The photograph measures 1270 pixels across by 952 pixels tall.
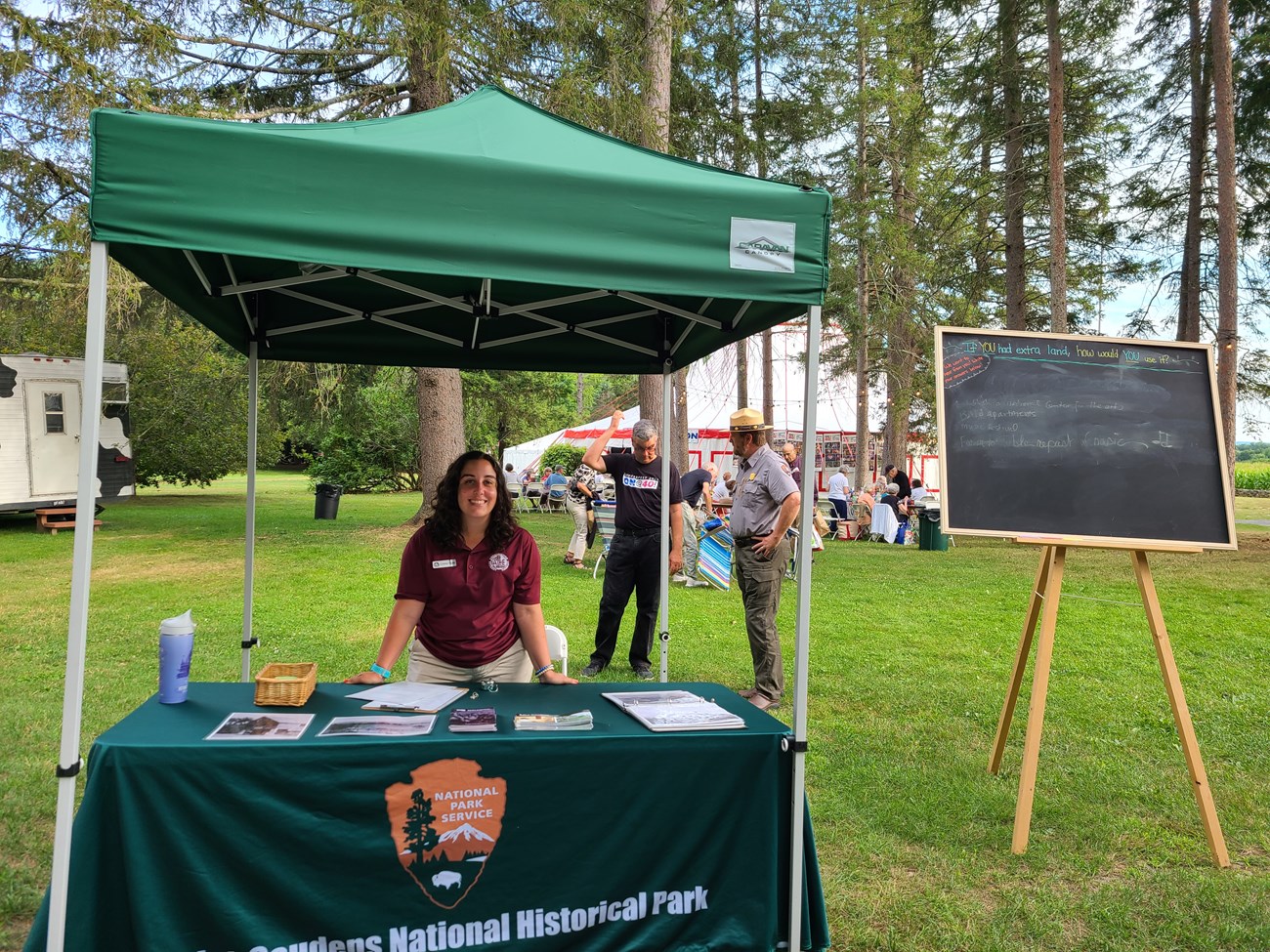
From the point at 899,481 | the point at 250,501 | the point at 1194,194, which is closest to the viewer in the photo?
the point at 250,501

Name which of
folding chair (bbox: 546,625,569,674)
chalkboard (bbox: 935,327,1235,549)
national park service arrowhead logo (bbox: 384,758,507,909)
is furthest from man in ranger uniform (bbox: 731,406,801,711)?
national park service arrowhead logo (bbox: 384,758,507,909)

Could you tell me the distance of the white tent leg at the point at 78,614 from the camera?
2074 millimetres

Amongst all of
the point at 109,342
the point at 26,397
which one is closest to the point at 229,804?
the point at 26,397

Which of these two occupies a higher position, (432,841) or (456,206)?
(456,206)

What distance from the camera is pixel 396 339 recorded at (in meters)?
4.29

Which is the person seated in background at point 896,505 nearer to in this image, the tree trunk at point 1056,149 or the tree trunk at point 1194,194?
the tree trunk at point 1056,149

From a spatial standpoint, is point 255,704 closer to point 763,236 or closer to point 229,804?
point 229,804

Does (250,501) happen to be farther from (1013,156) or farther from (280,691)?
(1013,156)

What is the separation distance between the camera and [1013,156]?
13.2m

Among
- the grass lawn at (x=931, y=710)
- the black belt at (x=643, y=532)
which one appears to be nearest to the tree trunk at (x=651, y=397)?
the grass lawn at (x=931, y=710)

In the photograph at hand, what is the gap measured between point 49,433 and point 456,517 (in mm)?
13420

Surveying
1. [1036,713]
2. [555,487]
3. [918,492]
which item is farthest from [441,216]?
[555,487]

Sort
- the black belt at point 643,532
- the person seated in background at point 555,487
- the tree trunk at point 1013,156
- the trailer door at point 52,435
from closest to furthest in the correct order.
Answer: the black belt at point 643,532 → the tree trunk at point 1013,156 → the trailer door at point 52,435 → the person seated in background at point 555,487

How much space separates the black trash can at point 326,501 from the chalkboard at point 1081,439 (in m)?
14.8
